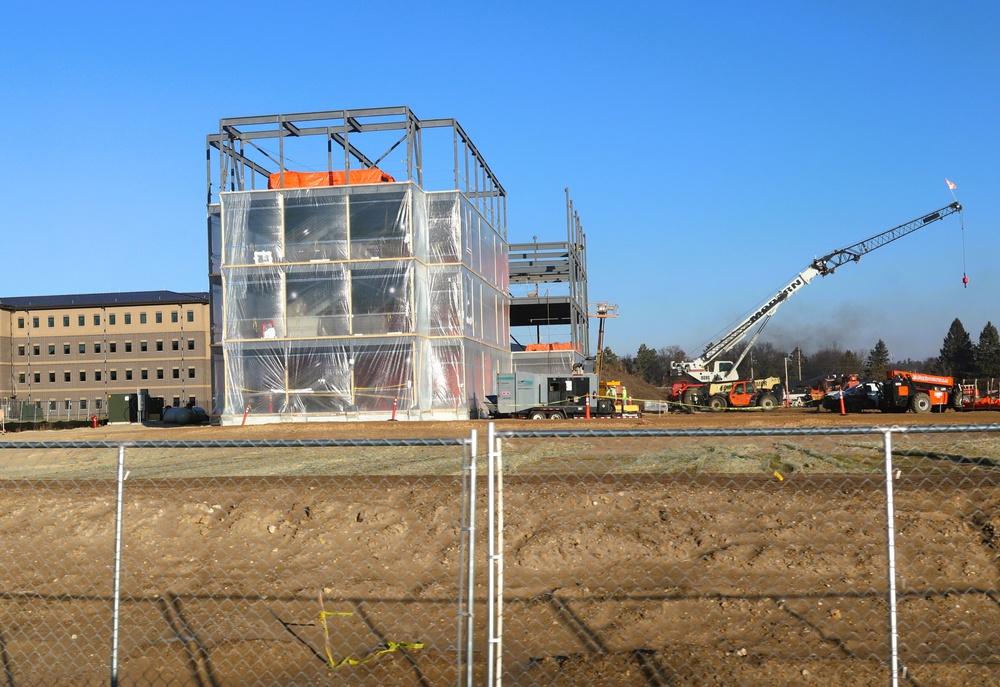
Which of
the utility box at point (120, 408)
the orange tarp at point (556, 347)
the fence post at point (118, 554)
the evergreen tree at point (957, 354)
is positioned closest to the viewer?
the fence post at point (118, 554)

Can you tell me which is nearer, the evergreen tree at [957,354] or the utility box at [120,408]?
the utility box at [120,408]

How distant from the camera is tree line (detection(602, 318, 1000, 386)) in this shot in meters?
120

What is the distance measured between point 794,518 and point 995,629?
116 inches

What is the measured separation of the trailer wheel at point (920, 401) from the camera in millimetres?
42594

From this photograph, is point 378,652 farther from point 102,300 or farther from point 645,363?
point 645,363

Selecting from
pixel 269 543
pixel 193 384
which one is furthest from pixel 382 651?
pixel 193 384

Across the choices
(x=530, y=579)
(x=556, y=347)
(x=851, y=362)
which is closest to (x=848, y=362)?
(x=851, y=362)

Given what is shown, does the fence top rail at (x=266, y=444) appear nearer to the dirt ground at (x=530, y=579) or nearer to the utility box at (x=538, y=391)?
the dirt ground at (x=530, y=579)

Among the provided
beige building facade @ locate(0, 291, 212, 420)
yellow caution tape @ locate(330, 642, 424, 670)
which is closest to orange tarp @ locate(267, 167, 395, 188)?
yellow caution tape @ locate(330, 642, 424, 670)

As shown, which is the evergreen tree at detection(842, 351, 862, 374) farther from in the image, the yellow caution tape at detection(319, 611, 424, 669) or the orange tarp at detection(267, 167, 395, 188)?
the yellow caution tape at detection(319, 611, 424, 669)

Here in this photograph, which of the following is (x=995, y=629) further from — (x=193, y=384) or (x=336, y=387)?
(x=193, y=384)

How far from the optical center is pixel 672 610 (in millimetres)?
9477

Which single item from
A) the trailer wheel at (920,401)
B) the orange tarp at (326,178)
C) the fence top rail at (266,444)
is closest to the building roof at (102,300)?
the orange tarp at (326,178)

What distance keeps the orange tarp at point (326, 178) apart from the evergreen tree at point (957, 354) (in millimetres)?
104758
